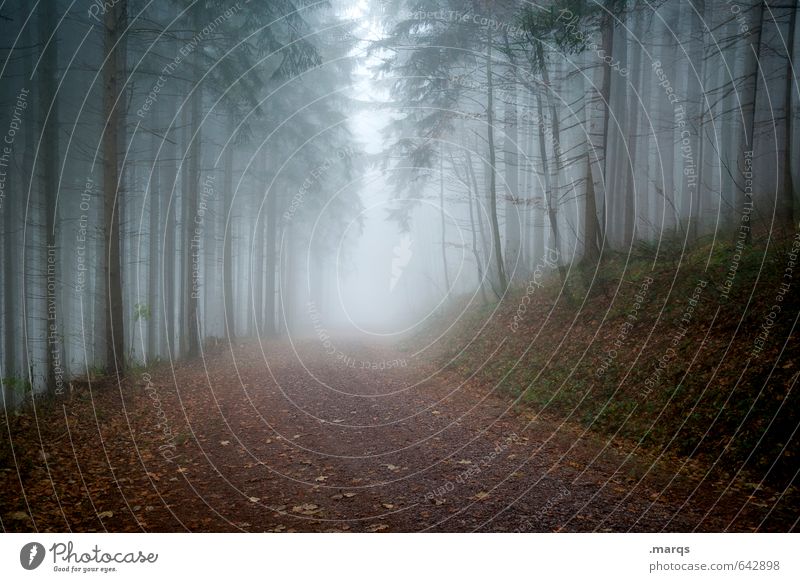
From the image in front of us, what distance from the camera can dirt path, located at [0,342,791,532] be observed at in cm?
397

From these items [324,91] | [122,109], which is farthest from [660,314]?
[324,91]

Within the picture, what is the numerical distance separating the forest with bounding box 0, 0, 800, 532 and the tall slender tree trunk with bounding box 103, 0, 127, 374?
0.21 feet

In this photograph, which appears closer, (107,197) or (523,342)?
(107,197)

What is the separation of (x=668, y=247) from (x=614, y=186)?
22.6 ft

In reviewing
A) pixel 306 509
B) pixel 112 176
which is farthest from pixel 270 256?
pixel 306 509

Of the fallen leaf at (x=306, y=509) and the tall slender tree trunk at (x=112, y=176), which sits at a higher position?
the tall slender tree trunk at (x=112, y=176)

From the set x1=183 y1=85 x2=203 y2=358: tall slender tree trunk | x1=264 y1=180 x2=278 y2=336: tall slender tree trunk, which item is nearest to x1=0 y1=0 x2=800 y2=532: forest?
x1=183 y1=85 x2=203 y2=358: tall slender tree trunk

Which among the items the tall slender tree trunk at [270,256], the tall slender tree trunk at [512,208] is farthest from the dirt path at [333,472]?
the tall slender tree trunk at [270,256]

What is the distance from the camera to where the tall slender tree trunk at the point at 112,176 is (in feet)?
27.7

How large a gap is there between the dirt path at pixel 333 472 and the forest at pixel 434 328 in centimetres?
4

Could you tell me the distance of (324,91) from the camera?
1977cm

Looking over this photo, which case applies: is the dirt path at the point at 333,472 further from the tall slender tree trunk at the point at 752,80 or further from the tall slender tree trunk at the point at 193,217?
the tall slender tree trunk at the point at 752,80

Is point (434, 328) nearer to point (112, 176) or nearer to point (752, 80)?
point (752, 80)

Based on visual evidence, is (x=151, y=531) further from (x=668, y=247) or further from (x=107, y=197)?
(x=668, y=247)
